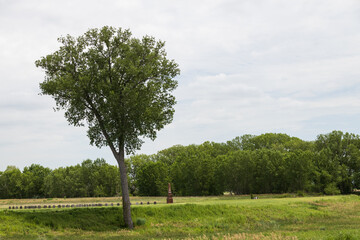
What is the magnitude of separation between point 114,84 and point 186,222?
50.8 feet

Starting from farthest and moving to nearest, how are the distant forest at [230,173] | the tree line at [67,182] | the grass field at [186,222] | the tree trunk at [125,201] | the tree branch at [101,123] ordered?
1. the tree line at [67,182]
2. the distant forest at [230,173]
3. the tree branch at [101,123]
4. the tree trunk at [125,201]
5. the grass field at [186,222]

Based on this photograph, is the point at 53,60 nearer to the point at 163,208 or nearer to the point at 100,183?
the point at 163,208

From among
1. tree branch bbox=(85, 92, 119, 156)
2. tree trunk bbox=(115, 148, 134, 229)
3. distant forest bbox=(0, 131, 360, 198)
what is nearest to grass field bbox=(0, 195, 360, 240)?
tree trunk bbox=(115, 148, 134, 229)

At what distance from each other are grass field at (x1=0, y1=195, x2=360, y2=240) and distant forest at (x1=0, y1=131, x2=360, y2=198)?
117 ft

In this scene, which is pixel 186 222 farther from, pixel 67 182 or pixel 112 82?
pixel 67 182

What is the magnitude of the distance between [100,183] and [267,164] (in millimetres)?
58975

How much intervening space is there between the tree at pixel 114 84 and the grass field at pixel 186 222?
3034 millimetres

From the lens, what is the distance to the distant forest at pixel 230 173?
79625 millimetres

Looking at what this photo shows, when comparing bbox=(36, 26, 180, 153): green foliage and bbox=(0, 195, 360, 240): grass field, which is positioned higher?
bbox=(36, 26, 180, 153): green foliage

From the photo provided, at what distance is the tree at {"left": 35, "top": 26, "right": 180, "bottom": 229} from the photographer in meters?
31.9

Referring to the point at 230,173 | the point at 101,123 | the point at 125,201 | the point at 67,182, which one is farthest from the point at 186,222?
the point at 67,182

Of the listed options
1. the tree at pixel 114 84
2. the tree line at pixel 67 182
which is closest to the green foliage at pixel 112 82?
the tree at pixel 114 84

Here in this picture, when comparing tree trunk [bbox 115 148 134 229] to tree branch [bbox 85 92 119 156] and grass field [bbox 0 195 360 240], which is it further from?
grass field [bbox 0 195 360 240]

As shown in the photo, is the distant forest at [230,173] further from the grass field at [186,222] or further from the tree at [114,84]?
the tree at [114,84]
